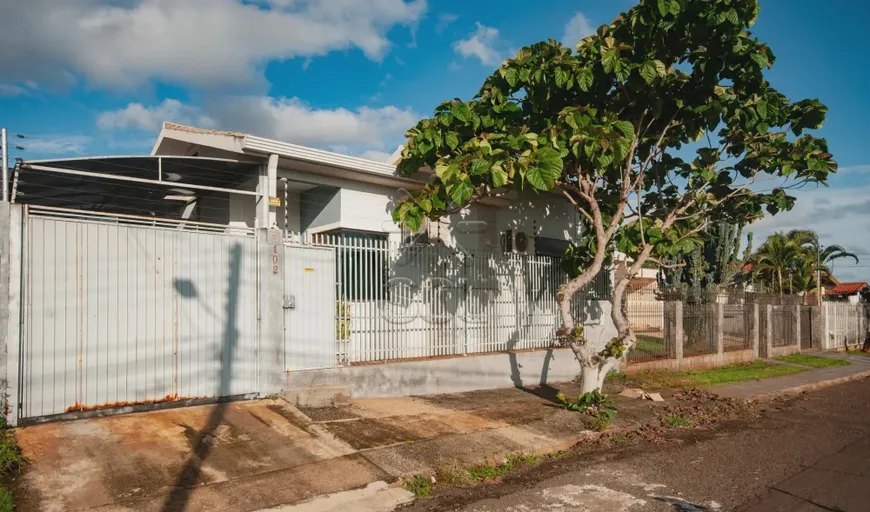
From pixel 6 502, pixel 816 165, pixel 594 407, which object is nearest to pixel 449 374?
pixel 594 407

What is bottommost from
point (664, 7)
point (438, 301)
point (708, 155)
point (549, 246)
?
point (438, 301)

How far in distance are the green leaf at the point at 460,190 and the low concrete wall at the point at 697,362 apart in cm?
671

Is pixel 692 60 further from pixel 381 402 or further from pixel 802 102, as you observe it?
pixel 381 402

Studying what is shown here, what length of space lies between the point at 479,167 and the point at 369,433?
384 centimetres

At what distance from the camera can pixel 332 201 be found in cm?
1087

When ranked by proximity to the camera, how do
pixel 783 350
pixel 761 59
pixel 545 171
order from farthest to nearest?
pixel 783 350
pixel 761 59
pixel 545 171

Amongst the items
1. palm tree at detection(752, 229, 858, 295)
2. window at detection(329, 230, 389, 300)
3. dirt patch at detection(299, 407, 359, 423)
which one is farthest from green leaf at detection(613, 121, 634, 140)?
palm tree at detection(752, 229, 858, 295)

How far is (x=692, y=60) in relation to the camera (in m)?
9.81

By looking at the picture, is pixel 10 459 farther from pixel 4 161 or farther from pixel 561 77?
pixel 561 77

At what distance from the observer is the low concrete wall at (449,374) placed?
8.64 metres

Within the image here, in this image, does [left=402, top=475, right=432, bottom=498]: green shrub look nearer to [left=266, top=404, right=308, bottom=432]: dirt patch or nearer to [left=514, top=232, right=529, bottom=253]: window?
[left=266, top=404, right=308, bottom=432]: dirt patch

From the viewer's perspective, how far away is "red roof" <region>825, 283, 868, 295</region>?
3947 centimetres

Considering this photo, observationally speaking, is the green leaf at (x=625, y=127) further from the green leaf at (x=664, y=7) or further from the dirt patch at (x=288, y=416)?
the dirt patch at (x=288, y=416)

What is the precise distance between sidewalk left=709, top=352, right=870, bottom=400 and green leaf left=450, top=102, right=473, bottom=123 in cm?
736
